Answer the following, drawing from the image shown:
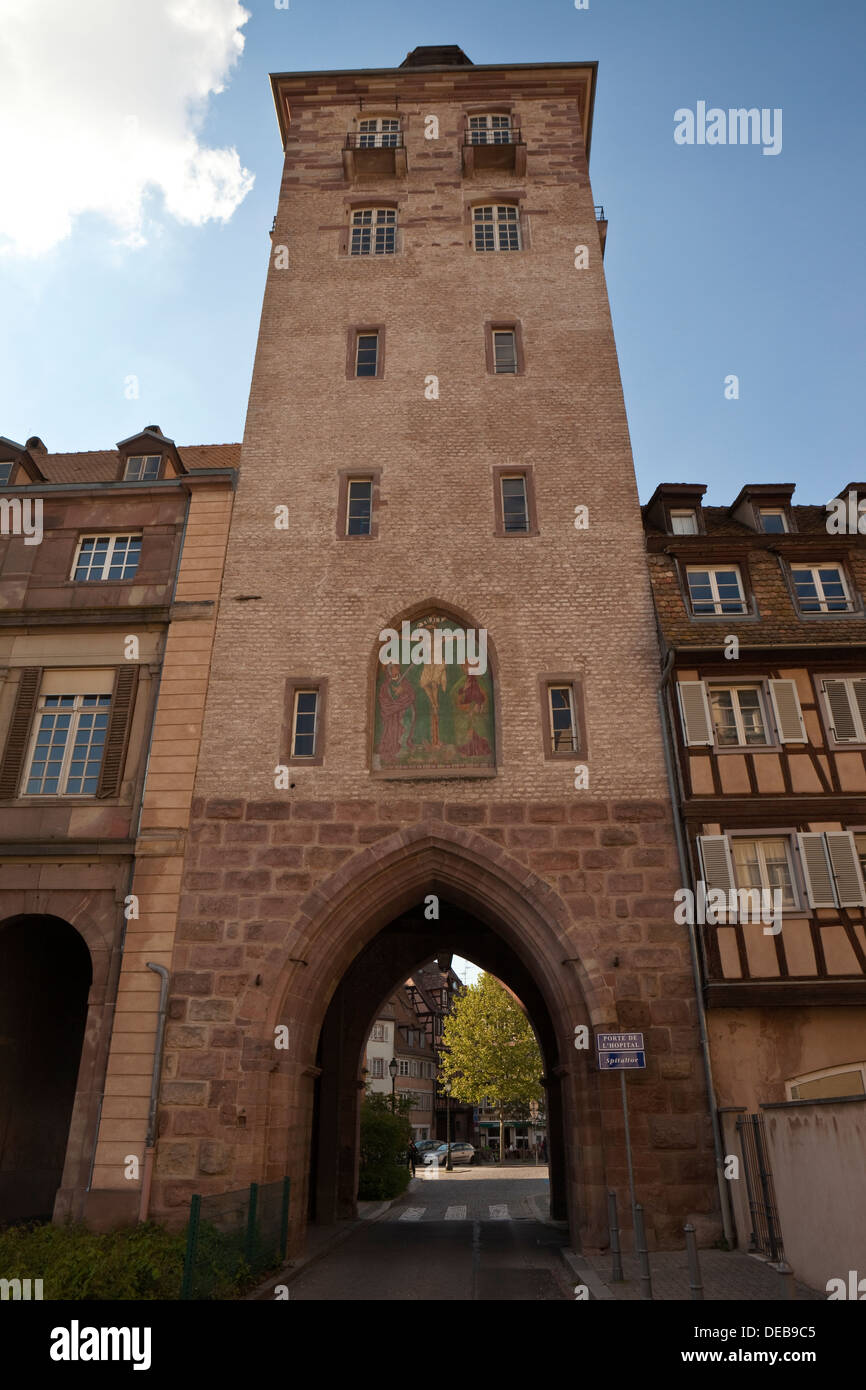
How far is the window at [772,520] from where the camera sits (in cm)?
1883

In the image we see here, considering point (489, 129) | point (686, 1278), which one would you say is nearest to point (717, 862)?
point (686, 1278)

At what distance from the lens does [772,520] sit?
19.0 meters

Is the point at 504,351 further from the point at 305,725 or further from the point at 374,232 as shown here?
the point at 305,725

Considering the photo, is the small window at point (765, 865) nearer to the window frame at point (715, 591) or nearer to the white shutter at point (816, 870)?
the white shutter at point (816, 870)

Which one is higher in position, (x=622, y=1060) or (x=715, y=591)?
(x=715, y=591)

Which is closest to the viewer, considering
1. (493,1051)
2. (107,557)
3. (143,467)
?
(107,557)

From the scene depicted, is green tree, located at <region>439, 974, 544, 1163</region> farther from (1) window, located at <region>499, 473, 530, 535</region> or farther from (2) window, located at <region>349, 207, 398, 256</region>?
(2) window, located at <region>349, 207, 398, 256</region>

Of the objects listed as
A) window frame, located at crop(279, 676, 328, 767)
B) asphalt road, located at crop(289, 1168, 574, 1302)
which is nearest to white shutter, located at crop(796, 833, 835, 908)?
asphalt road, located at crop(289, 1168, 574, 1302)

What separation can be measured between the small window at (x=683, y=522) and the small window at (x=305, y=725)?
850 centimetres

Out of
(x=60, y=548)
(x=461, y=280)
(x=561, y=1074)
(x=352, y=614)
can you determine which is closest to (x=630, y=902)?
(x=561, y=1074)

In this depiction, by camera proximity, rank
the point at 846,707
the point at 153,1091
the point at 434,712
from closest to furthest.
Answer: the point at 153,1091, the point at 846,707, the point at 434,712

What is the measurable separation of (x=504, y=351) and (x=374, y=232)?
5.28 meters

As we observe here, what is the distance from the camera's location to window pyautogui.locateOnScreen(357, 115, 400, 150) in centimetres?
2342

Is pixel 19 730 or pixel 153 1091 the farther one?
pixel 19 730
